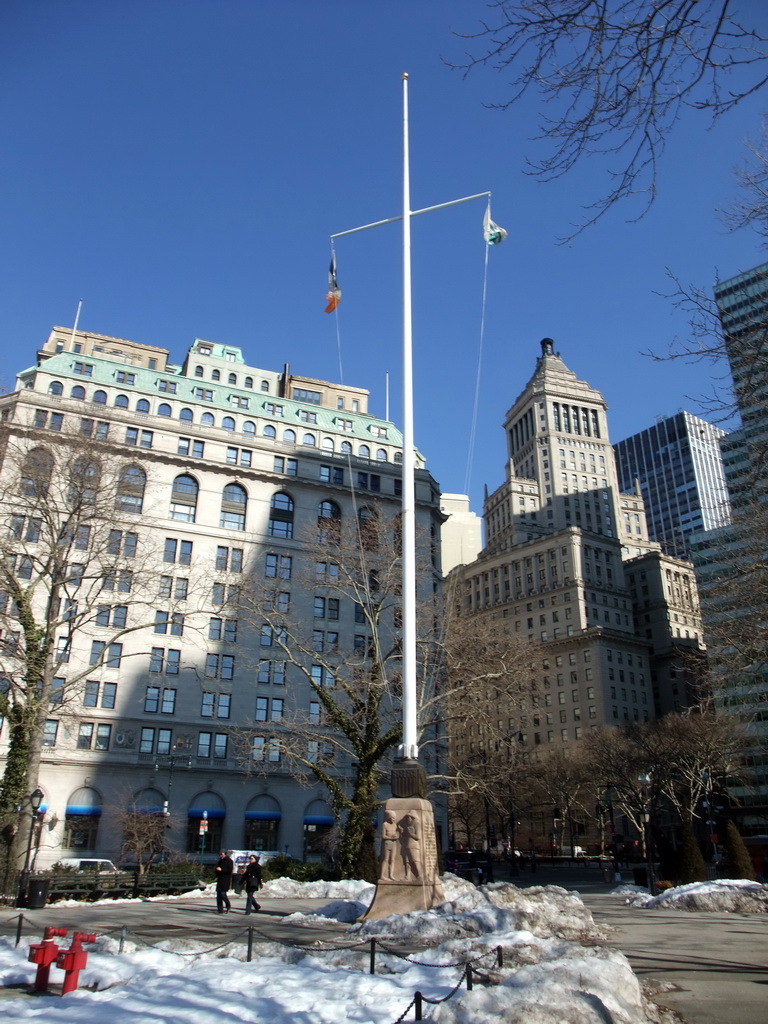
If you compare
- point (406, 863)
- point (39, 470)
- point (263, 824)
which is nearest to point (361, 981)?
point (406, 863)

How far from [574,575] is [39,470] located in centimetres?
10660

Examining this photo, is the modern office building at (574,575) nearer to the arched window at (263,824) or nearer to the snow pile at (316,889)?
the arched window at (263,824)

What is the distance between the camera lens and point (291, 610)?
5806 cm

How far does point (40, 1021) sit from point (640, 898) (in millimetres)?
23229

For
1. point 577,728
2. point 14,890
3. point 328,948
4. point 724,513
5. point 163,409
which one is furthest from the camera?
point 577,728

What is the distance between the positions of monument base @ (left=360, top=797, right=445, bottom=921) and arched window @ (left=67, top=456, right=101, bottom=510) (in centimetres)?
1741

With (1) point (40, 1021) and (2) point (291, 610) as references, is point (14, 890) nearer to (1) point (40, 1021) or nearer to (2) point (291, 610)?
(1) point (40, 1021)

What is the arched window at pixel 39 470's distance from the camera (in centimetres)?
2811

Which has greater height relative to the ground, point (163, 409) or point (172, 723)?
point (163, 409)

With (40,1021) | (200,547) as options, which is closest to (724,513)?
(40,1021)

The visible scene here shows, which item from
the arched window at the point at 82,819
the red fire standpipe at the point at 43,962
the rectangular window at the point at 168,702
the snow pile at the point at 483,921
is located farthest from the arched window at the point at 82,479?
Answer: the arched window at the point at 82,819

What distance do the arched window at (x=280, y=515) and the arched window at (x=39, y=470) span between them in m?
30.2

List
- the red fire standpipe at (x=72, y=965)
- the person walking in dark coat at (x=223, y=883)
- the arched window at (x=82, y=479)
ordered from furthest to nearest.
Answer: the arched window at (x=82, y=479) → the person walking in dark coat at (x=223, y=883) → the red fire standpipe at (x=72, y=965)

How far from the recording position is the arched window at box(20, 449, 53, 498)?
2811 cm
